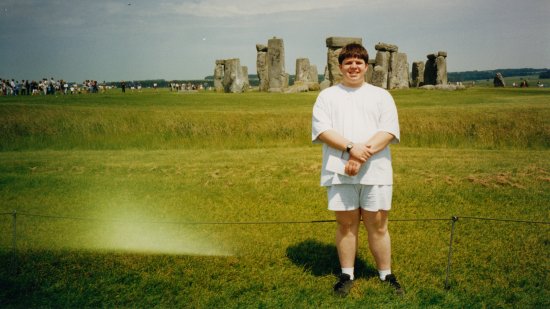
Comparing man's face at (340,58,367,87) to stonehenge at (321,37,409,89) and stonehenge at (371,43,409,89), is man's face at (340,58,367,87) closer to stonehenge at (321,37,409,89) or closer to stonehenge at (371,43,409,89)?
stonehenge at (321,37,409,89)

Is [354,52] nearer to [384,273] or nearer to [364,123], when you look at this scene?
[364,123]

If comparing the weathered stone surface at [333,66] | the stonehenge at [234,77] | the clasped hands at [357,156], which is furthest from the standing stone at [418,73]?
the clasped hands at [357,156]

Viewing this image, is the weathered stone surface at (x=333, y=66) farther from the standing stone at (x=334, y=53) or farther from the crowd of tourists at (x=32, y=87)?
the crowd of tourists at (x=32, y=87)

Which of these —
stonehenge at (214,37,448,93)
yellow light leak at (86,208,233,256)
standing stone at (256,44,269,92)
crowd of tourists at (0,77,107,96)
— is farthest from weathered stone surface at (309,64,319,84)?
yellow light leak at (86,208,233,256)

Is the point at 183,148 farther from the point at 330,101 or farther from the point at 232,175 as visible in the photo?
the point at 330,101

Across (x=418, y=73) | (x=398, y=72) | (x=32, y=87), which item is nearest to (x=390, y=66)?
(x=398, y=72)

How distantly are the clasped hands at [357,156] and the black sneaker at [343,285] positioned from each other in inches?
48.4

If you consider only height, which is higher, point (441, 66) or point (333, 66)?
point (441, 66)

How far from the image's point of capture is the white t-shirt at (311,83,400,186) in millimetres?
4406

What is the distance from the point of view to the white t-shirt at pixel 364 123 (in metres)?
4.41

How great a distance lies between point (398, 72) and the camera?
3753 cm

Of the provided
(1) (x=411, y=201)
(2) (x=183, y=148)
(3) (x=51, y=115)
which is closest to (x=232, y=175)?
(1) (x=411, y=201)

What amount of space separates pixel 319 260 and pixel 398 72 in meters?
34.1

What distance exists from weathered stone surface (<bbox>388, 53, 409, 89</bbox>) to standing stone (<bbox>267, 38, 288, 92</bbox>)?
29.7ft
